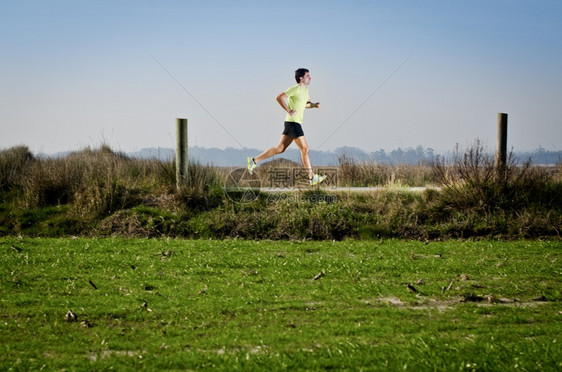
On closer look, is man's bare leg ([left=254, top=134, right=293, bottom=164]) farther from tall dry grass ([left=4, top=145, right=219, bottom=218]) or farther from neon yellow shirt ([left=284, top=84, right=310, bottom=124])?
tall dry grass ([left=4, top=145, right=219, bottom=218])

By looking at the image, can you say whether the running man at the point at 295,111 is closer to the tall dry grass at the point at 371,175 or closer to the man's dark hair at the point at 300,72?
the man's dark hair at the point at 300,72

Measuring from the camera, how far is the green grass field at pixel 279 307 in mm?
5539

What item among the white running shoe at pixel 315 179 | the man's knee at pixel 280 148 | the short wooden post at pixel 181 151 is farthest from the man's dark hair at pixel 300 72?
the short wooden post at pixel 181 151

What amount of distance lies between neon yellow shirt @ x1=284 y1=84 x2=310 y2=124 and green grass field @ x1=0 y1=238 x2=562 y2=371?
181 inches

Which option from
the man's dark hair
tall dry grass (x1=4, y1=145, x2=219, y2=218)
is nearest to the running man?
the man's dark hair

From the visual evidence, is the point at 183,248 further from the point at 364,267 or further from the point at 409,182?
the point at 409,182

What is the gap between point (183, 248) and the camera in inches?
454

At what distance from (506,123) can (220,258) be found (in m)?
11.5

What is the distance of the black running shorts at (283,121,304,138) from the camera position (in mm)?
14953

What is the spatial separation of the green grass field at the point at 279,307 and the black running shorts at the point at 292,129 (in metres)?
4.30

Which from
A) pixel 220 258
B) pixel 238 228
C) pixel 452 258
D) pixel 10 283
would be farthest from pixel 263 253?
pixel 10 283

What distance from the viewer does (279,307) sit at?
7.27m
